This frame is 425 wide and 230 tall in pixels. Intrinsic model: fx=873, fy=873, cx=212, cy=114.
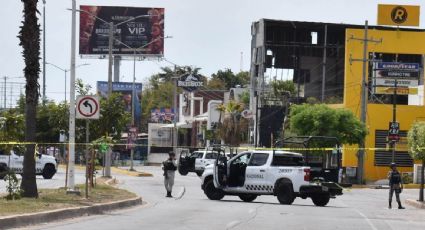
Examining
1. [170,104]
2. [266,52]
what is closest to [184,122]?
[170,104]

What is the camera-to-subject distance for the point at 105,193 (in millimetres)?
28250

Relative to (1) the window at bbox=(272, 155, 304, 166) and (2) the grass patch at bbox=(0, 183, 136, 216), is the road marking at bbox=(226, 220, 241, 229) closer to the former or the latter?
(2) the grass patch at bbox=(0, 183, 136, 216)

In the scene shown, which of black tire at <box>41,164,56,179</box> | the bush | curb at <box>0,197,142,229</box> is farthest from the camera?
black tire at <box>41,164,56,179</box>

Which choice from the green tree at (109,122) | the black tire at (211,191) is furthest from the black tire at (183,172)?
the black tire at (211,191)

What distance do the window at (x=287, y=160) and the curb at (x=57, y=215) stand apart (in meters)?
6.89

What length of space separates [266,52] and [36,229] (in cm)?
6012

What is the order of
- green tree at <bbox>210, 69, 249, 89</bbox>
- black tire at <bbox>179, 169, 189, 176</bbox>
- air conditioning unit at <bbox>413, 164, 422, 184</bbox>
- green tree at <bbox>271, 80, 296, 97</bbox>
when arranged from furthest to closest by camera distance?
green tree at <bbox>210, 69, 249, 89</bbox>, green tree at <bbox>271, 80, 296, 97</bbox>, black tire at <bbox>179, 169, 189, 176</bbox>, air conditioning unit at <bbox>413, 164, 422, 184</bbox>

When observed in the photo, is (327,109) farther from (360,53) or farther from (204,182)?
(204,182)

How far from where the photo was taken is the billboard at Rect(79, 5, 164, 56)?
8981 centimetres

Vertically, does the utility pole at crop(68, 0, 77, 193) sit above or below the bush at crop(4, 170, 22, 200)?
above

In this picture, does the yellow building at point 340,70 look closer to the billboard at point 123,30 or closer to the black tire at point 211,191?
the billboard at point 123,30

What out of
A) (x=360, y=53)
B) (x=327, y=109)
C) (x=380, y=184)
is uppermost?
(x=360, y=53)

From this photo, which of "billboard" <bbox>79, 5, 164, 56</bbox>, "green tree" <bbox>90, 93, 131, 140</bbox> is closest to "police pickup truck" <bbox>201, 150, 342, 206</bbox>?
"green tree" <bbox>90, 93, 131, 140</bbox>

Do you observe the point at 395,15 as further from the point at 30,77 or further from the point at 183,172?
the point at 30,77
